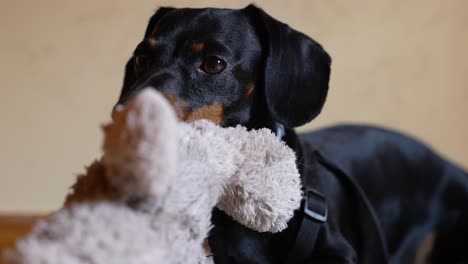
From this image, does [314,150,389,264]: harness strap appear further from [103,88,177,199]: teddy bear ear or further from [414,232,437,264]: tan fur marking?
[103,88,177,199]: teddy bear ear

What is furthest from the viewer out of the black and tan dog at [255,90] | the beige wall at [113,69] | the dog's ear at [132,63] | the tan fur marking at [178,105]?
the beige wall at [113,69]

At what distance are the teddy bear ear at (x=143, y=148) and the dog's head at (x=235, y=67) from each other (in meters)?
0.39

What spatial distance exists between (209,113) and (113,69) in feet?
3.66

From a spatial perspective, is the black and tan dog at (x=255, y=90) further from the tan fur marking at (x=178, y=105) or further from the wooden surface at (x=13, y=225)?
the wooden surface at (x=13, y=225)

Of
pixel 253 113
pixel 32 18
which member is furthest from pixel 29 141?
pixel 253 113

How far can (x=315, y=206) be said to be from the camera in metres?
1.10

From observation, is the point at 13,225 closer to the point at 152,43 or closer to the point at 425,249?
the point at 152,43

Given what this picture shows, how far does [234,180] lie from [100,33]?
139 cm

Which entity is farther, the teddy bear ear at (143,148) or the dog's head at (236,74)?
the dog's head at (236,74)

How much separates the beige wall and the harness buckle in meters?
1.07

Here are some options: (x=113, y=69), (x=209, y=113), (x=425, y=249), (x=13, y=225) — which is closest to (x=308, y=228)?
(x=209, y=113)

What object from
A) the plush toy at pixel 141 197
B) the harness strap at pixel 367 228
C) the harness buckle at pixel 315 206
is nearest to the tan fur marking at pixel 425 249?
the harness strap at pixel 367 228

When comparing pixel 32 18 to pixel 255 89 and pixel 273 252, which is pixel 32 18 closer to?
pixel 255 89

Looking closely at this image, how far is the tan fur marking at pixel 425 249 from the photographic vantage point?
180 centimetres
